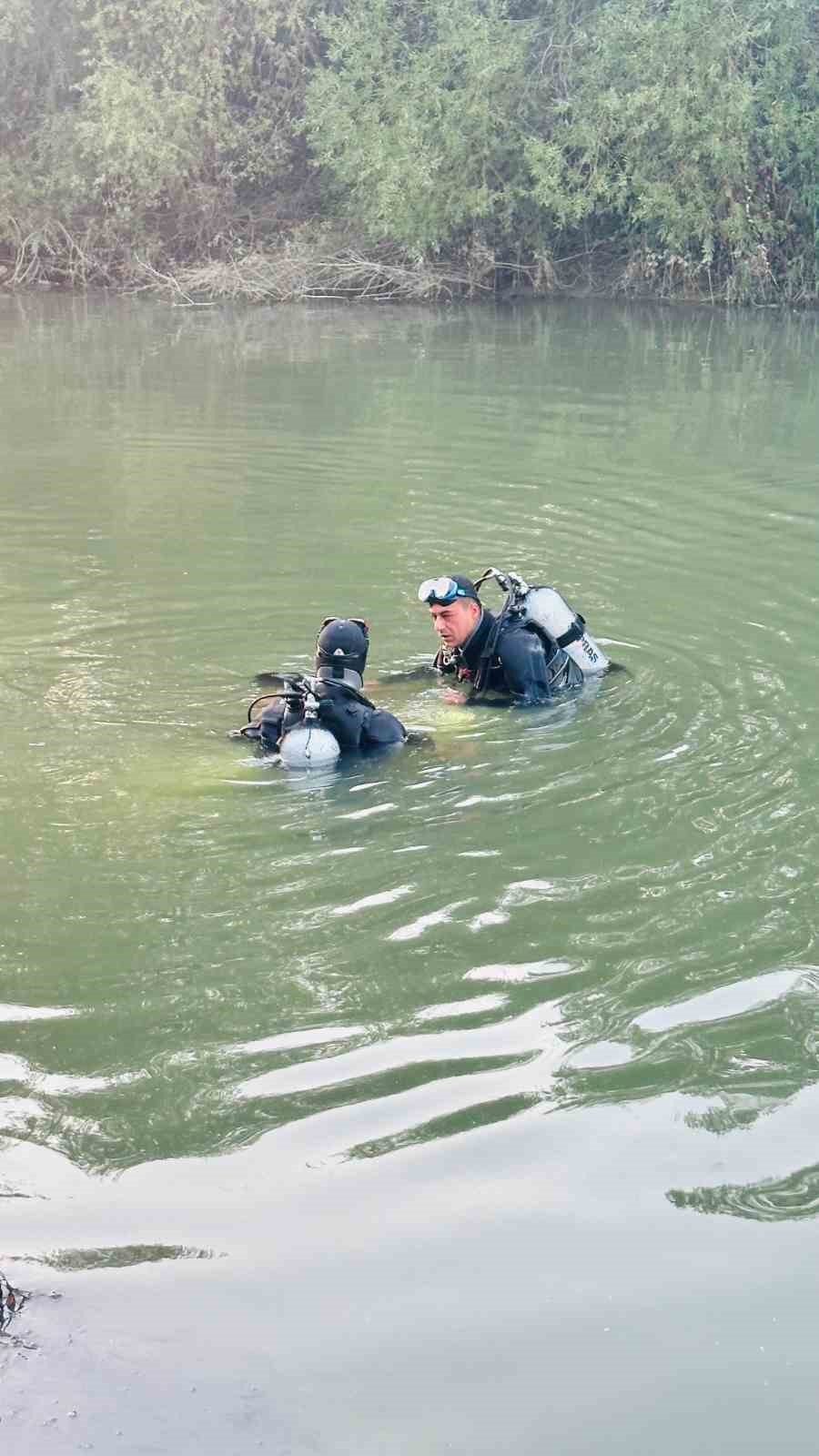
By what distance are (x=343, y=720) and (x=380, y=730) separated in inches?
6.8

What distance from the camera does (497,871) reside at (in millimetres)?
5738

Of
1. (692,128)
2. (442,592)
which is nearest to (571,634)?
(442,592)

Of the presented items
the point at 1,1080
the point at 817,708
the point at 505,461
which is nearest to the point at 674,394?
the point at 505,461

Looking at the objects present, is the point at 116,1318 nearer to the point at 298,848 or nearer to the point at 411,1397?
the point at 411,1397

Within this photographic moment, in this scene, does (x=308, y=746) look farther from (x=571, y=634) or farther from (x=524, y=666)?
(x=571, y=634)

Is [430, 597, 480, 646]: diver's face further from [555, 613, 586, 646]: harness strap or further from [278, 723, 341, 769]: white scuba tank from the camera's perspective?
[278, 723, 341, 769]: white scuba tank

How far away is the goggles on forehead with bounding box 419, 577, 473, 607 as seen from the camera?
7098 millimetres

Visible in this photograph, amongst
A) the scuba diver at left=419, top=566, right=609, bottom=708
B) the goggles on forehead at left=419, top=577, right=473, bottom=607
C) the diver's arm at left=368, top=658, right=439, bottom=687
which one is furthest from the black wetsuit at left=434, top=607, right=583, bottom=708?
the diver's arm at left=368, top=658, right=439, bottom=687

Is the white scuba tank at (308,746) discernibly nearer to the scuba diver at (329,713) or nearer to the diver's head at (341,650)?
the scuba diver at (329,713)

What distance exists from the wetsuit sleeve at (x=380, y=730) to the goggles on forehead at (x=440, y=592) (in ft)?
2.20

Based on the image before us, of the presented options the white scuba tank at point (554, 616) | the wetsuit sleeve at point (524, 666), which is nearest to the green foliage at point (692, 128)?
the white scuba tank at point (554, 616)

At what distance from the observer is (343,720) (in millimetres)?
6609

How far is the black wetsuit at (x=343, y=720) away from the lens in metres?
6.61

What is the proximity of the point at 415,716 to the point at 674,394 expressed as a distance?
35.8ft
